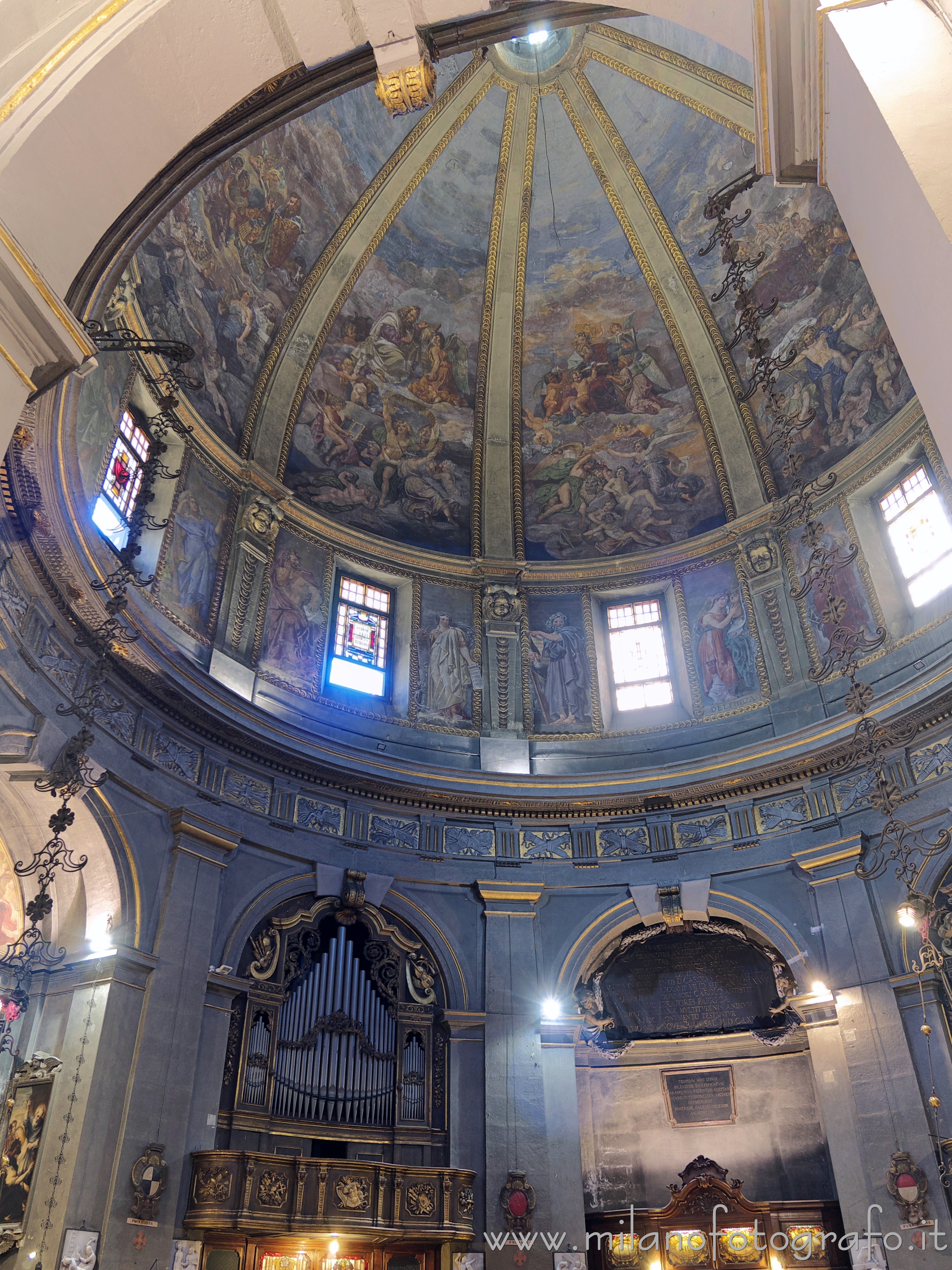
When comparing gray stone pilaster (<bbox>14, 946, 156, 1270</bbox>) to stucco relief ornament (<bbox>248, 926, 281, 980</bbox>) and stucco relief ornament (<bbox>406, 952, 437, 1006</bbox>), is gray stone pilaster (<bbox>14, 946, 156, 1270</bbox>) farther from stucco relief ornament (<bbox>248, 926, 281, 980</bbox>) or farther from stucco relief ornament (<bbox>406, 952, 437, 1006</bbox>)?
stucco relief ornament (<bbox>406, 952, 437, 1006</bbox>)

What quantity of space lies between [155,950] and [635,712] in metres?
9.81

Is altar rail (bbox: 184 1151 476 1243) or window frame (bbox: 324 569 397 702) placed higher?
window frame (bbox: 324 569 397 702)

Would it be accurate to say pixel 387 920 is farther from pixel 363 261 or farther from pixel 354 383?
pixel 363 261

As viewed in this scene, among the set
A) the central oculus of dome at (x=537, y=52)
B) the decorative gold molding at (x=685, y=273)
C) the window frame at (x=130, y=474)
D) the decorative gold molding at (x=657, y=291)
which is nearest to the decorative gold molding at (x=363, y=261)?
the central oculus of dome at (x=537, y=52)

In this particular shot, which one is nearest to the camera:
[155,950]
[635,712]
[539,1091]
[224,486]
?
[155,950]

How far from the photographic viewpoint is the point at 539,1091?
599 inches

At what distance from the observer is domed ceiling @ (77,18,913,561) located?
18.0 m

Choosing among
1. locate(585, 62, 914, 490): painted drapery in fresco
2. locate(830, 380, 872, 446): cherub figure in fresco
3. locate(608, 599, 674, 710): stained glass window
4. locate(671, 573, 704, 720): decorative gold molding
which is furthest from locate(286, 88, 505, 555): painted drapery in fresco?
locate(830, 380, 872, 446): cherub figure in fresco

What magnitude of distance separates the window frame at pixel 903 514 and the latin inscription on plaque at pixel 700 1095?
898 centimetres

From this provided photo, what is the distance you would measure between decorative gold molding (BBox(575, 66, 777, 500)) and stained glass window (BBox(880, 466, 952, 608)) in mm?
2688

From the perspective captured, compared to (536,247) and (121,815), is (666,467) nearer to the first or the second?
(536,247)

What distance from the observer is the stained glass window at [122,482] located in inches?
561

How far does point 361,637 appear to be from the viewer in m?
19.1

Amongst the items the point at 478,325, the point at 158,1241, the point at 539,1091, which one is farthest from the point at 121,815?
the point at 478,325
